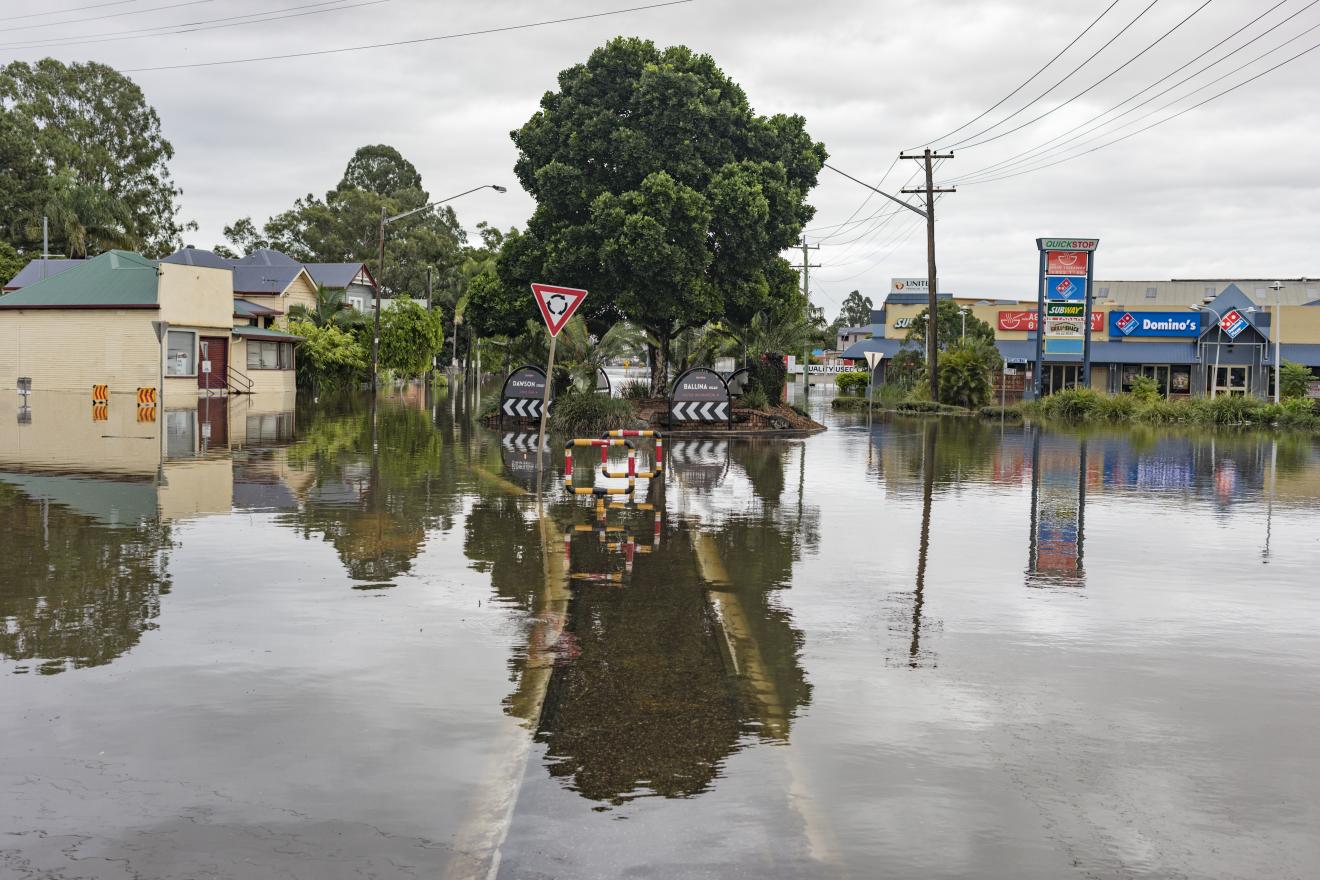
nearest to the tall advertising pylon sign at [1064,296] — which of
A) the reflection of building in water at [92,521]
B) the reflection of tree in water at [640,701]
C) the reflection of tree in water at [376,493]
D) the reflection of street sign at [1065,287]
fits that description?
the reflection of street sign at [1065,287]

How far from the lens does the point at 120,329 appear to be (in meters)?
47.4

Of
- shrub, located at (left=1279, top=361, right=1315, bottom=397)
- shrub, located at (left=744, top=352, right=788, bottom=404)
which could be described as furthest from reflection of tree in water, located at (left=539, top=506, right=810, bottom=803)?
shrub, located at (left=1279, top=361, right=1315, bottom=397)

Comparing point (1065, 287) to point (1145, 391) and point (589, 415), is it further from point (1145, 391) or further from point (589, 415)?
point (589, 415)

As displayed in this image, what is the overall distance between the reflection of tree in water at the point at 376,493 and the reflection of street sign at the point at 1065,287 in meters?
30.9

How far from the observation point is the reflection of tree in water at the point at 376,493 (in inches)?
489

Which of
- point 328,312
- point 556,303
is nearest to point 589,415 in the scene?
point 556,303

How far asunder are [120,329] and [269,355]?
30.7 ft

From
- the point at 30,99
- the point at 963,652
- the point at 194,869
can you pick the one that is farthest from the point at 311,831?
the point at 30,99

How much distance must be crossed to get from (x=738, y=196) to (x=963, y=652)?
90.5 feet

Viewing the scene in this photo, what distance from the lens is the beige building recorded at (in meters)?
46.8

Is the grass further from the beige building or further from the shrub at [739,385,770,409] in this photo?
the beige building

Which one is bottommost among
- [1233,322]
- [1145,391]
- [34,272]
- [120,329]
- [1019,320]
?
[1145,391]

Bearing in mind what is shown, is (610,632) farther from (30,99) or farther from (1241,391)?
(30,99)

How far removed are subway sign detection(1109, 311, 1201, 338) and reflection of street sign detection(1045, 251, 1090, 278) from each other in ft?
54.9
